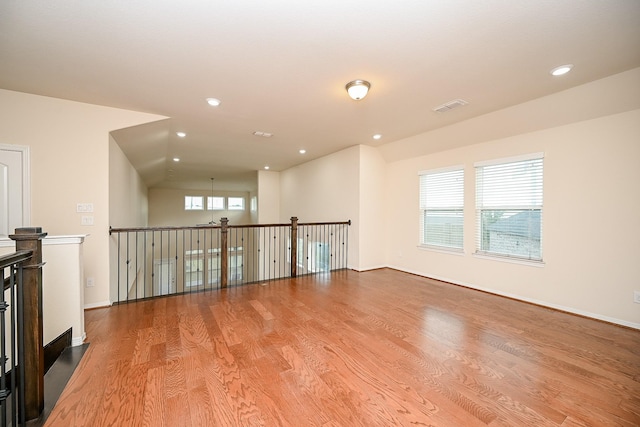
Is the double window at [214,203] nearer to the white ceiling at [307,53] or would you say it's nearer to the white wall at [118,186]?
the white wall at [118,186]

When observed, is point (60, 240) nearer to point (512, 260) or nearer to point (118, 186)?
point (118, 186)

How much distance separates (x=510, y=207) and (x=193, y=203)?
39.2 feet

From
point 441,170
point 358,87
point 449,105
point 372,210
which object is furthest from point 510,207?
point 358,87

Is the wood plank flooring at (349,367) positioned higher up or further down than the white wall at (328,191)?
further down

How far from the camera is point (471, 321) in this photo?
2.98 m

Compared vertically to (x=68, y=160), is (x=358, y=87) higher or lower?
higher

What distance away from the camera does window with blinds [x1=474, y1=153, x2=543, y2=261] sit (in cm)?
362

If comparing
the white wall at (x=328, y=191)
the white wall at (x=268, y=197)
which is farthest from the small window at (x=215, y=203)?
the white wall at (x=328, y=191)

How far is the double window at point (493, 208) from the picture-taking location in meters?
3.65

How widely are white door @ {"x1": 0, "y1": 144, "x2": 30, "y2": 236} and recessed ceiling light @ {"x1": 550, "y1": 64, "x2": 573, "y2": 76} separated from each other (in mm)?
5783

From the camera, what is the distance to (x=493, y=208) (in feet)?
13.3

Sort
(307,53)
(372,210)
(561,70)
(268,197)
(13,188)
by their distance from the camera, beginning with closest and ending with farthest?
(307,53)
(561,70)
(13,188)
(372,210)
(268,197)

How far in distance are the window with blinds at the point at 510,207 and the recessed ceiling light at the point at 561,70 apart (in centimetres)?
128

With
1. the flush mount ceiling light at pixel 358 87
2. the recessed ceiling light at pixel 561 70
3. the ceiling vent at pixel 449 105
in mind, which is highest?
the ceiling vent at pixel 449 105
